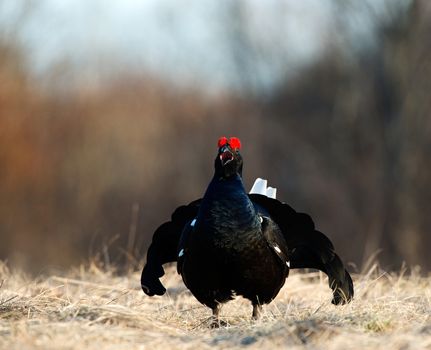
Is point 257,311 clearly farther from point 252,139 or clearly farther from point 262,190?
point 252,139

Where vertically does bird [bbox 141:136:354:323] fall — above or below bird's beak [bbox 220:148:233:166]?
below

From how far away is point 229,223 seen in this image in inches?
161

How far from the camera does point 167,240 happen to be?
4.84m

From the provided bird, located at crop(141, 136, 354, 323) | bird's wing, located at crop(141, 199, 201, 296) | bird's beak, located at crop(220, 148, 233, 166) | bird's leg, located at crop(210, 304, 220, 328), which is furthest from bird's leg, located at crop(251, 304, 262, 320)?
bird's beak, located at crop(220, 148, 233, 166)

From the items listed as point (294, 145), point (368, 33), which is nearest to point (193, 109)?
point (294, 145)

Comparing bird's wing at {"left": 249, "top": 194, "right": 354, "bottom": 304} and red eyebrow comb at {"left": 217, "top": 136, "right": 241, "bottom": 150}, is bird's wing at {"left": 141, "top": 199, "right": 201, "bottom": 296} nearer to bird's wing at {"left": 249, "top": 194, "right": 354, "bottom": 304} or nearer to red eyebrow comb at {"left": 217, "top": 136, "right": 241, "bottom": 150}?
bird's wing at {"left": 249, "top": 194, "right": 354, "bottom": 304}

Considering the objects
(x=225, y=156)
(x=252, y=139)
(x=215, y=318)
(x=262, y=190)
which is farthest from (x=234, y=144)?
(x=252, y=139)

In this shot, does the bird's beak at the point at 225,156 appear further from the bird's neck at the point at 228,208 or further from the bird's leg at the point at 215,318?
the bird's leg at the point at 215,318

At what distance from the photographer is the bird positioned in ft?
13.5

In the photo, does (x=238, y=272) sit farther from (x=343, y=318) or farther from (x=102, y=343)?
(x=102, y=343)

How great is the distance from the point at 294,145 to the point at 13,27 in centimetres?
699

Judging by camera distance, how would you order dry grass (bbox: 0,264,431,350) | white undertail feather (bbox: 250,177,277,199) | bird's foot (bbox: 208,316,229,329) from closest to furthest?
dry grass (bbox: 0,264,431,350) → bird's foot (bbox: 208,316,229,329) → white undertail feather (bbox: 250,177,277,199)

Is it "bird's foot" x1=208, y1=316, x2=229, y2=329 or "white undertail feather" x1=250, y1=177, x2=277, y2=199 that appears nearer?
"bird's foot" x1=208, y1=316, x2=229, y2=329

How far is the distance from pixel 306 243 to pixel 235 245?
2.66 ft
